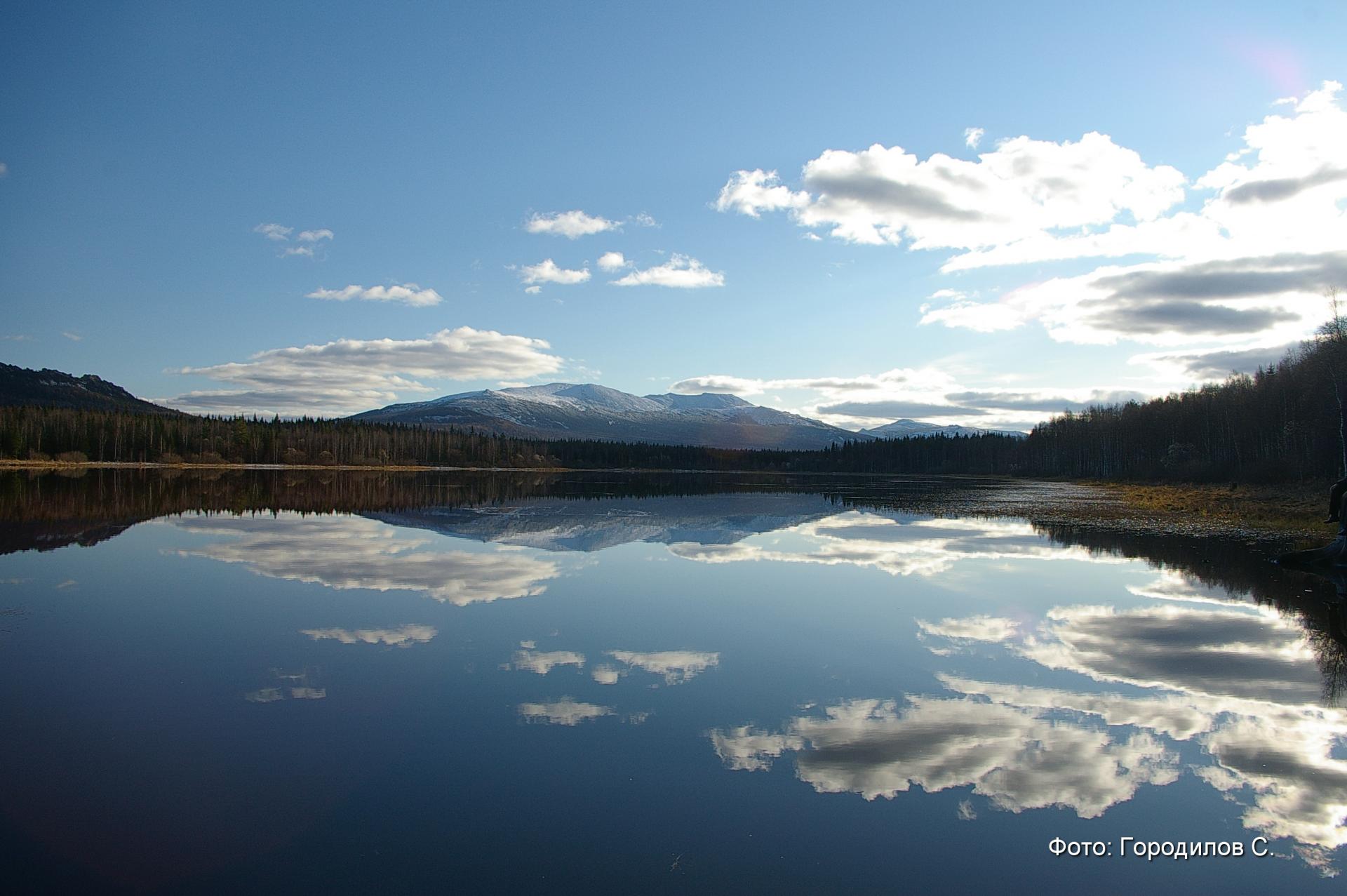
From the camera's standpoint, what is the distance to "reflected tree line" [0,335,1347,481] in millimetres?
58906

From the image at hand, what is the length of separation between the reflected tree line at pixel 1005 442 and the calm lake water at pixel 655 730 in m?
29.6

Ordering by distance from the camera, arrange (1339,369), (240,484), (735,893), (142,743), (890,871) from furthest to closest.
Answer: (240,484)
(1339,369)
(142,743)
(890,871)
(735,893)

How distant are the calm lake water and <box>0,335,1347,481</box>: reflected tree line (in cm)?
2964

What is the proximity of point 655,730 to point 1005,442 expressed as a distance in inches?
6922

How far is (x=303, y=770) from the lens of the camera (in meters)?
7.55

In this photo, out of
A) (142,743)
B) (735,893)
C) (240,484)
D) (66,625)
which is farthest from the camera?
(240,484)

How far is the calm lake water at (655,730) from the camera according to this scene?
20.2 feet

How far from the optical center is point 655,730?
891 cm

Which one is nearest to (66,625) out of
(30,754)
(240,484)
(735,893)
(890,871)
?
(30,754)

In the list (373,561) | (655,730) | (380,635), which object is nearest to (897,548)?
(373,561)

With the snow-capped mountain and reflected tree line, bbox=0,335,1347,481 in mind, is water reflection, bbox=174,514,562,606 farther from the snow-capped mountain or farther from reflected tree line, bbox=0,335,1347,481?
reflected tree line, bbox=0,335,1347,481

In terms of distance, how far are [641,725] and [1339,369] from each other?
6063 cm

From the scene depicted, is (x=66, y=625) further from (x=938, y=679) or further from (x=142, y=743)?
(x=938, y=679)

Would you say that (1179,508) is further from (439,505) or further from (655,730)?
(655,730)
